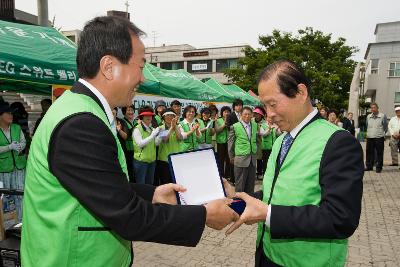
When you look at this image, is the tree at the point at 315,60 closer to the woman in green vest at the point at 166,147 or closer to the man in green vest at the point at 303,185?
the woman in green vest at the point at 166,147

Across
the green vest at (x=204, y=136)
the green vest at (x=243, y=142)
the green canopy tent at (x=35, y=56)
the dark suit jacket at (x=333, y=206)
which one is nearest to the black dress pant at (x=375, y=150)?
the green vest at (x=204, y=136)

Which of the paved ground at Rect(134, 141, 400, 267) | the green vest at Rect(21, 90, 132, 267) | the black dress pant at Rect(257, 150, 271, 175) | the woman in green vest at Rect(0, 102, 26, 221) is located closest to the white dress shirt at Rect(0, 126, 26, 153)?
the woman in green vest at Rect(0, 102, 26, 221)

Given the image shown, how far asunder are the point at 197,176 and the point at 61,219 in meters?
1.00

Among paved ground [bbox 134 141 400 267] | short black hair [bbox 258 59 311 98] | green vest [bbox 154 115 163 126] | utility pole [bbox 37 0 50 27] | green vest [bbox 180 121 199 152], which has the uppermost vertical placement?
utility pole [bbox 37 0 50 27]

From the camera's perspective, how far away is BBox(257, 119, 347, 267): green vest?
1709 mm

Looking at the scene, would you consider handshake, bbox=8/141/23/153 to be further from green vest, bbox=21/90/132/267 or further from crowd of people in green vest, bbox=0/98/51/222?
green vest, bbox=21/90/132/267

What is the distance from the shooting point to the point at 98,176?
1352 millimetres

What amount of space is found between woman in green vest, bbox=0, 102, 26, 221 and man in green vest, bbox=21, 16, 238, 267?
4463mm

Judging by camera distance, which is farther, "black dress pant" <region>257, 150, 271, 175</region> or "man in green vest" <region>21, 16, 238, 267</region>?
"black dress pant" <region>257, 150, 271, 175</region>

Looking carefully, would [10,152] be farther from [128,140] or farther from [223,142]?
[223,142]

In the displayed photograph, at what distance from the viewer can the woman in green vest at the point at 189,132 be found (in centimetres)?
815

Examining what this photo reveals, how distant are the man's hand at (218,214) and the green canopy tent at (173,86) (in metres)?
5.77

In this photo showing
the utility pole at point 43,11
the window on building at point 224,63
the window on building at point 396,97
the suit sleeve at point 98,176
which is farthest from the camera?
the window on building at point 224,63

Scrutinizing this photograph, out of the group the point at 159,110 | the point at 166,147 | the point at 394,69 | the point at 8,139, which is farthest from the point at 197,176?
the point at 394,69
